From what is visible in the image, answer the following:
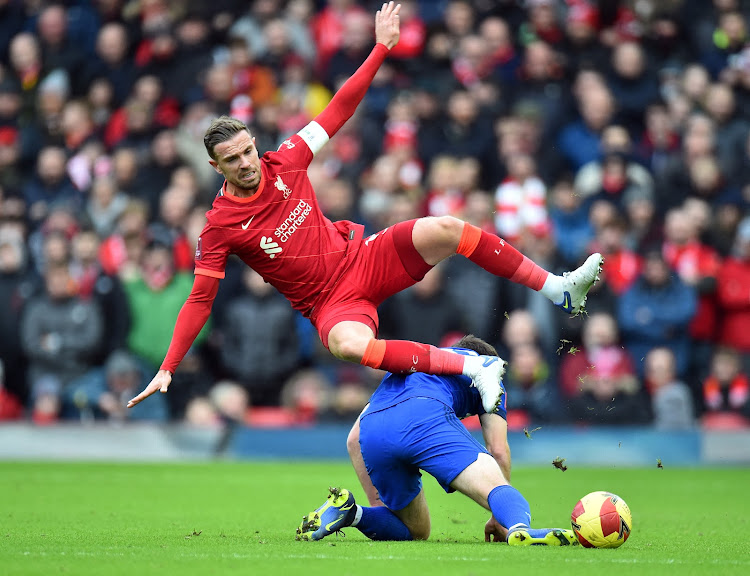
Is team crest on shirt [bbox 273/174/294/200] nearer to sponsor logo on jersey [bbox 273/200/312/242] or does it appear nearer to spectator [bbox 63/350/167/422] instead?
sponsor logo on jersey [bbox 273/200/312/242]

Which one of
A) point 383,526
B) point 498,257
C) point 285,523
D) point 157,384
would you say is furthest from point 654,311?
point 157,384

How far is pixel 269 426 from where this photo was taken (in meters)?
14.9

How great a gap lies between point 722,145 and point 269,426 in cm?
655

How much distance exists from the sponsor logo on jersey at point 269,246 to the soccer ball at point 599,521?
9.03ft

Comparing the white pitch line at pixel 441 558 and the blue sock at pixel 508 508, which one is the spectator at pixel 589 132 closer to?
the blue sock at pixel 508 508

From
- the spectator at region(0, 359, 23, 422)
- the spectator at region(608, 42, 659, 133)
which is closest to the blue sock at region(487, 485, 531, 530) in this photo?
the spectator at region(608, 42, 659, 133)

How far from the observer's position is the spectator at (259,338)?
47.3 ft

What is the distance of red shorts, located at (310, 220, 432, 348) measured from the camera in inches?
318

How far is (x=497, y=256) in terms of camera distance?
26.1 feet

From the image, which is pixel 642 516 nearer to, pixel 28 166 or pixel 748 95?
pixel 748 95

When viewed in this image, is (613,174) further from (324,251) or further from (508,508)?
(508,508)

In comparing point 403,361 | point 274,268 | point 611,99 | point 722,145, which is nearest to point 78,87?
point 611,99

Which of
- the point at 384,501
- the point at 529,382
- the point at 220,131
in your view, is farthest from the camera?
the point at 529,382

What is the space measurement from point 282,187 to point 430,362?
1762mm
